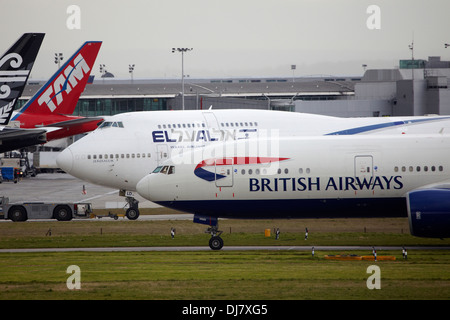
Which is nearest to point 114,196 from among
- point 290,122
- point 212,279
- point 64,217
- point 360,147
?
point 64,217

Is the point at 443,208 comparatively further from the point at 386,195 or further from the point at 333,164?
the point at 333,164

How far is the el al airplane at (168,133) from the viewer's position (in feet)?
153

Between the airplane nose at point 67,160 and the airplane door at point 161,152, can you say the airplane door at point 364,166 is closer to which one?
the airplane door at point 161,152

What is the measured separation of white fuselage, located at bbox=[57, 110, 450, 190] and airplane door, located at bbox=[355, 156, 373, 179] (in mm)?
11962

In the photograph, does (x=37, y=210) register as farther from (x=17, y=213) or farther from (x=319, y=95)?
(x=319, y=95)

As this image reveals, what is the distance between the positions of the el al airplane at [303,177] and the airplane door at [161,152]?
10562mm

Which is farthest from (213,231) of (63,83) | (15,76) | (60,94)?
(60,94)

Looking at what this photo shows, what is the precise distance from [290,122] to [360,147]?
12925 millimetres

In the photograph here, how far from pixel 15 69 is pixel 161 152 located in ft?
34.7

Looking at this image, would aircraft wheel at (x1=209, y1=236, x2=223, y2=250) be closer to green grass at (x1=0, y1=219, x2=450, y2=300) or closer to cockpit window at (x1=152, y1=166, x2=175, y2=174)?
green grass at (x1=0, y1=219, x2=450, y2=300)

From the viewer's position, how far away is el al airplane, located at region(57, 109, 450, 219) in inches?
1837

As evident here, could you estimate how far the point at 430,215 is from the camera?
3247 cm

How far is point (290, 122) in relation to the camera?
157 feet

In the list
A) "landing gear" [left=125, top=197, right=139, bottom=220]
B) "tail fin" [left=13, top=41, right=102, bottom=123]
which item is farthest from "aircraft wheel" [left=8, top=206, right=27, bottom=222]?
"tail fin" [left=13, top=41, right=102, bottom=123]
